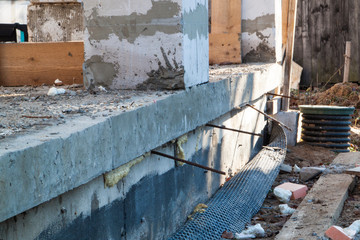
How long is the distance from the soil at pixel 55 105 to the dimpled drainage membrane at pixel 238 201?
3.45ft

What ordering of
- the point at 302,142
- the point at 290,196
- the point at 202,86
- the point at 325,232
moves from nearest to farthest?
the point at 325,232
the point at 202,86
the point at 290,196
the point at 302,142

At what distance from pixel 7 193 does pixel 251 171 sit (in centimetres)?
368

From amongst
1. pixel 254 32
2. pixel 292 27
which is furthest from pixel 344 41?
pixel 254 32

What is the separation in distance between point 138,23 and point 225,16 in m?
4.20

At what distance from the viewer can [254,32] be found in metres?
7.89

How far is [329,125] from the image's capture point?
7484 mm

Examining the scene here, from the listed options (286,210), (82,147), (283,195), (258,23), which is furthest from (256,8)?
(82,147)

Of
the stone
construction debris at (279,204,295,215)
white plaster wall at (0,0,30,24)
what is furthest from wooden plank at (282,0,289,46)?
white plaster wall at (0,0,30,24)

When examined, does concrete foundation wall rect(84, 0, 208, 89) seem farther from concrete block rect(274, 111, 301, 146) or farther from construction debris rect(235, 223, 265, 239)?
concrete block rect(274, 111, 301, 146)

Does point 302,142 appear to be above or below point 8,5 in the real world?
below

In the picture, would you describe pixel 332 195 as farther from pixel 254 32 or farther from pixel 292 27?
pixel 292 27

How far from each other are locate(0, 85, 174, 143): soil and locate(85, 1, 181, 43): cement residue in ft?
1.52

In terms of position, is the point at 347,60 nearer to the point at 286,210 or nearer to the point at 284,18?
the point at 284,18

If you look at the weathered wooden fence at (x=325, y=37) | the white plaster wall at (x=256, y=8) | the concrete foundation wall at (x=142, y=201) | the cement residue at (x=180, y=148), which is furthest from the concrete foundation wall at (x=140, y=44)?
the weathered wooden fence at (x=325, y=37)
